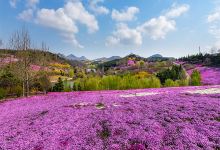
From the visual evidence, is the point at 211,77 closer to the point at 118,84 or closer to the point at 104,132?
the point at 118,84

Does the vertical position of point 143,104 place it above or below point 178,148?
above

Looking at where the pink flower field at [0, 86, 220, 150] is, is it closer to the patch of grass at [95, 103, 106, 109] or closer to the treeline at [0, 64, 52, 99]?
the patch of grass at [95, 103, 106, 109]

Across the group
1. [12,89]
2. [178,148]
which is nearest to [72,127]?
[178,148]

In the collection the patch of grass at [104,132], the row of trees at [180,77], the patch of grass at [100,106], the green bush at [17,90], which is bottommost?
the patch of grass at [104,132]

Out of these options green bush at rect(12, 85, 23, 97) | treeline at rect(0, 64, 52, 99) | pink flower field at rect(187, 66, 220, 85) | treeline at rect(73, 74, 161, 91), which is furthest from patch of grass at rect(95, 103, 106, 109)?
pink flower field at rect(187, 66, 220, 85)

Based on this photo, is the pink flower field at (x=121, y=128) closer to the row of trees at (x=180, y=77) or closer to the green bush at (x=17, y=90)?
the green bush at (x=17, y=90)

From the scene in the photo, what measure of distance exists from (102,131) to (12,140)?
18.0 feet

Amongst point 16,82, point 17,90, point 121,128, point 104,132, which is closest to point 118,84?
point 17,90

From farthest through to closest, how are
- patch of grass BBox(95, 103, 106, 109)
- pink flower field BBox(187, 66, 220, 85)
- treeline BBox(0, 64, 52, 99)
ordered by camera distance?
1. pink flower field BBox(187, 66, 220, 85)
2. treeline BBox(0, 64, 52, 99)
3. patch of grass BBox(95, 103, 106, 109)

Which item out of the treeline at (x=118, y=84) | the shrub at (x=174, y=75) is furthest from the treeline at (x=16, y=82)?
the shrub at (x=174, y=75)

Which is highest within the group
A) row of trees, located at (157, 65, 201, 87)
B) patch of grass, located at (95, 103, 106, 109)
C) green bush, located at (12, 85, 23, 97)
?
row of trees, located at (157, 65, 201, 87)

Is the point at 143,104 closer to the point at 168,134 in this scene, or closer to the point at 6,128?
the point at 168,134

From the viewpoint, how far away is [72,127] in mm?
15586

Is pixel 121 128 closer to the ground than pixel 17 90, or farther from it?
closer to the ground
